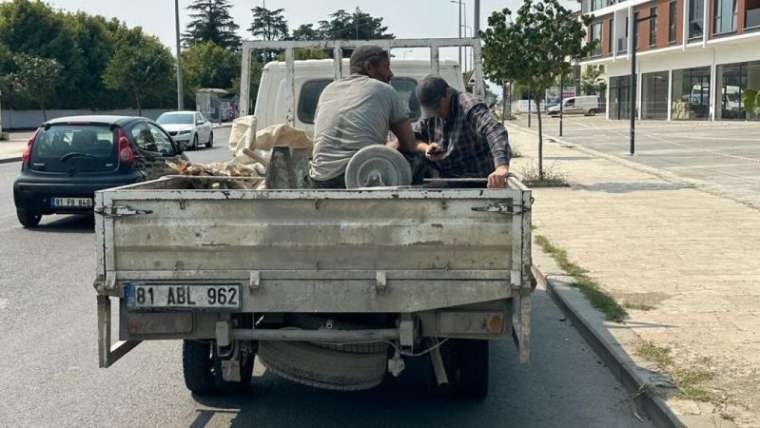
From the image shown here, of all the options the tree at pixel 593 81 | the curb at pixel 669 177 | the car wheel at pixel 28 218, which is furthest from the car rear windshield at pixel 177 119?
the tree at pixel 593 81

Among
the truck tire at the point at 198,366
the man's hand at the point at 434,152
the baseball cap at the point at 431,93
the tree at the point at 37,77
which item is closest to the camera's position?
the truck tire at the point at 198,366

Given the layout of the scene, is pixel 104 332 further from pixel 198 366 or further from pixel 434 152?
pixel 434 152

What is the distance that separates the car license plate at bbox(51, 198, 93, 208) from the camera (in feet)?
41.3

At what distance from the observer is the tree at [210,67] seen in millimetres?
76400

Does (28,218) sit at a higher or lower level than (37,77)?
lower

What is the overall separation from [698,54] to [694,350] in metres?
50.7

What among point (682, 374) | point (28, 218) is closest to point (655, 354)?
point (682, 374)

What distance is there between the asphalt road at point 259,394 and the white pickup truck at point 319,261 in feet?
2.99

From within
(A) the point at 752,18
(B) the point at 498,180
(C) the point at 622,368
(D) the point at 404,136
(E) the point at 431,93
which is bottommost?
(C) the point at 622,368

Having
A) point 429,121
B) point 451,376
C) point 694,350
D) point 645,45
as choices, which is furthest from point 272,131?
point 645,45

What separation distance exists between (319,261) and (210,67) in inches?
2996

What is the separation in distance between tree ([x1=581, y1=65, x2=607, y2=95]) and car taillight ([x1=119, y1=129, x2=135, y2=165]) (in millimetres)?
65570

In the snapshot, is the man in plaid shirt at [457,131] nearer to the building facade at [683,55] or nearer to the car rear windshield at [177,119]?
the car rear windshield at [177,119]

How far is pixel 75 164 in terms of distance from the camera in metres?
12.8
